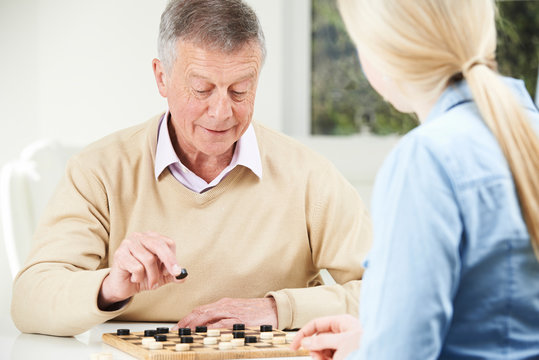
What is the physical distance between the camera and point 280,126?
3.52 m

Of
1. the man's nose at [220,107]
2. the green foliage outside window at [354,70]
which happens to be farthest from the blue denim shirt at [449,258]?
the green foliage outside window at [354,70]

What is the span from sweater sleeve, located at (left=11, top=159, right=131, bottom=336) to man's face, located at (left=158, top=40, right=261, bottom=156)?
0.98 feet

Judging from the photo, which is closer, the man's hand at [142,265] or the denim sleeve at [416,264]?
the denim sleeve at [416,264]

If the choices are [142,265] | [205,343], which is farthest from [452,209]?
[142,265]

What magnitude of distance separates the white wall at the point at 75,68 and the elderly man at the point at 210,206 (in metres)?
1.18

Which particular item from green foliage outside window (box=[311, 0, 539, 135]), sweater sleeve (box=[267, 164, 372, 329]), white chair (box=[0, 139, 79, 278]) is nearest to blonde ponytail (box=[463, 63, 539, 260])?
sweater sleeve (box=[267, 164, 372, 329])

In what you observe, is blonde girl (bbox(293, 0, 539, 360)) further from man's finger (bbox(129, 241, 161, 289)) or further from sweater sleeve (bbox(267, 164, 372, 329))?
sweater sleeve (bbox(267, 164, 372, 329))

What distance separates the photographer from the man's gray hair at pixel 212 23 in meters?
1.94

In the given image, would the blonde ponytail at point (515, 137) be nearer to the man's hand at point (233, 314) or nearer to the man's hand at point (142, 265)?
the man's hand at point (142, 265)

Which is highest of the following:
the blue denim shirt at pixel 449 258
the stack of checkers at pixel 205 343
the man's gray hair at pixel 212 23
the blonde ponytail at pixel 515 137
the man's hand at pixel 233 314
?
the man's gray hair at pixel 212 23

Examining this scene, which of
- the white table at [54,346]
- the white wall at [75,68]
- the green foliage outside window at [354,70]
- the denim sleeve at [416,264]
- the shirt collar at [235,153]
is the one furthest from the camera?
the green foliage outside window at [354,70]

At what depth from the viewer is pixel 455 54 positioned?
96 centimetres

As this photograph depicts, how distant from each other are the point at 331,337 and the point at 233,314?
65cm

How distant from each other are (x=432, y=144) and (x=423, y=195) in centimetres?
6
